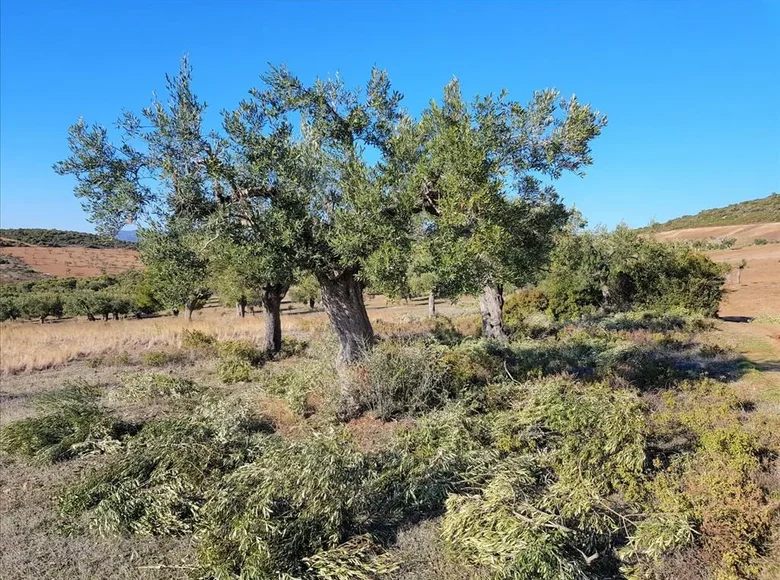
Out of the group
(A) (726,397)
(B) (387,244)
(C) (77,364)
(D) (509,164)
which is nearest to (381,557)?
(B) (387,244)

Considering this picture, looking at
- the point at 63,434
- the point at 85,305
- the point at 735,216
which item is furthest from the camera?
the point at 735,216

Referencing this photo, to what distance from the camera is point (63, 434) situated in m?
8.49

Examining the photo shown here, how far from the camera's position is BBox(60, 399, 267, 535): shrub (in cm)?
577

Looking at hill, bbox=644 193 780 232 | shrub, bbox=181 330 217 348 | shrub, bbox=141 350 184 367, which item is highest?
hill, bbox=644 193 780 232

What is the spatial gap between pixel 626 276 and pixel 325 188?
2075cm

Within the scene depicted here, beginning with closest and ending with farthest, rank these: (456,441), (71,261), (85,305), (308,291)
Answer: (456,441) → (308,291) → (85,305) → (71,261)

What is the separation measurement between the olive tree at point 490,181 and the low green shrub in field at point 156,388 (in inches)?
285

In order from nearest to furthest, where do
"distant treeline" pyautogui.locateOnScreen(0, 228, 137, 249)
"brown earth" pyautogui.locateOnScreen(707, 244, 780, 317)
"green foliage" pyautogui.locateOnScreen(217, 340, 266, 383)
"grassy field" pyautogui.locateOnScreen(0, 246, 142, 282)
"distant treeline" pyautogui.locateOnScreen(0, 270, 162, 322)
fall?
"green foliage" pyautogui.locateOnScreen(217, 340, 266, 383), "brown earth" pyautogui.locateOnScreen(707, 244, 780, 317), "distant treeline" pyautogui.locateOnScreen(0, 270, 162, 322), "grassy field" pyautogui.locateOnScreen(0, 246, 142, 282), "distant treeline" pyautogui.locateOnScreen(0, 228, 137, 249)

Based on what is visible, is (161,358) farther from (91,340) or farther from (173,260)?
(173,260)

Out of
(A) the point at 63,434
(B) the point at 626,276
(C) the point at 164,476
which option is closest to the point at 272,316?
(A) the point at 63,434

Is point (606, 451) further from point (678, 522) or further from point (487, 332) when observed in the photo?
point (487, 332)

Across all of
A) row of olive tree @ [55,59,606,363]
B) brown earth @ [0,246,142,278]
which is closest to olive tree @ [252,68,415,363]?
row of olive tree @ [55,59,606,363]

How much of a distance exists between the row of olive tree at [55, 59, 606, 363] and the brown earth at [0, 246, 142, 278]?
6916 cm

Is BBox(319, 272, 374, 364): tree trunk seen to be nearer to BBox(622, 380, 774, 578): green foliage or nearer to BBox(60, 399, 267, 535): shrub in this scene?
BBox(60, 399, 267, 535): shrub
